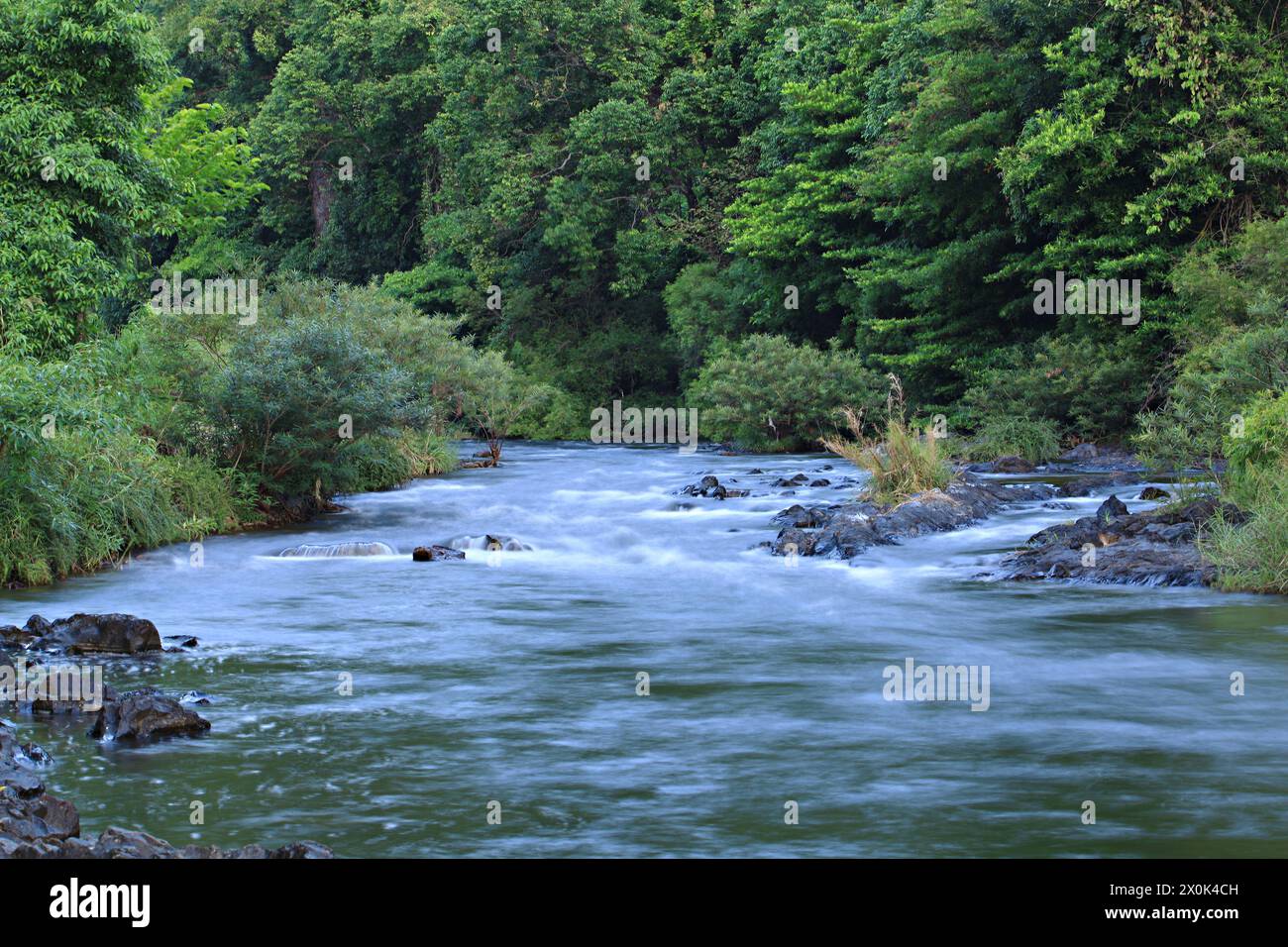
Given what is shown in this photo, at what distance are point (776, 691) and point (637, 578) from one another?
6452 millimetres

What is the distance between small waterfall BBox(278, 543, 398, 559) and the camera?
1841cm

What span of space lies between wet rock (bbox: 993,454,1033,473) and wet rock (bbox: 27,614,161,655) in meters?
18.8

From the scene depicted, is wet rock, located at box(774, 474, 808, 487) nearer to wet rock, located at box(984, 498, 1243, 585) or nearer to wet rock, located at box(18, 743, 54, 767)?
wet rock, located at box(984, 498, 1243, 585)

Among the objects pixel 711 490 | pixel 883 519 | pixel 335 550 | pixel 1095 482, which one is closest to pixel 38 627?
pixel 335 550

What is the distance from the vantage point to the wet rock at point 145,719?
358 inches

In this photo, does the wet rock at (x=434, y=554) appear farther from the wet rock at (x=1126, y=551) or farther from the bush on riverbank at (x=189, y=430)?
the wet rock at (x=1126, y=551)

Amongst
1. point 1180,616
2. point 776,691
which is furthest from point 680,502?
point 776,691

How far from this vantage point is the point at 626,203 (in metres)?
45.7

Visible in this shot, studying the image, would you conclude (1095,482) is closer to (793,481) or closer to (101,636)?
(793,481)

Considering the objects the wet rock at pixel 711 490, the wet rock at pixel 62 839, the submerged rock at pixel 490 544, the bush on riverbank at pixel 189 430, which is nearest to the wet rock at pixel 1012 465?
the wet rock at pixel 711 490

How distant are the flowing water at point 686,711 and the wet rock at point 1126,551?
480 mm

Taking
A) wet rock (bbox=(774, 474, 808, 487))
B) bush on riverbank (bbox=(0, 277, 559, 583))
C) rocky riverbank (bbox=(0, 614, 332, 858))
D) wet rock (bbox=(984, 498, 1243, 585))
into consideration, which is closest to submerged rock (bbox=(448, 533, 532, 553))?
bush on riverbank (bbox=(0, 277, 559, 583))
